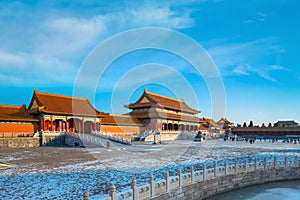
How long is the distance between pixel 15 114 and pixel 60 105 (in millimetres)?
6632

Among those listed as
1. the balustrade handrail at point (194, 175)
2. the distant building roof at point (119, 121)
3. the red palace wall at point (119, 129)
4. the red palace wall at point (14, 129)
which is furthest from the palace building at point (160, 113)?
the balustrade handrail at point (194, 175)

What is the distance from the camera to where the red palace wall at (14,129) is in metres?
31.0

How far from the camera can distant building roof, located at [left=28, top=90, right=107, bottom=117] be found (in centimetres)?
3635

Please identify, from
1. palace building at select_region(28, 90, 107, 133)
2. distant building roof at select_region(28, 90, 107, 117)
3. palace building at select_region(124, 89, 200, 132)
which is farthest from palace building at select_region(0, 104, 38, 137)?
palace building at select_region(124, 89, 200, 132)

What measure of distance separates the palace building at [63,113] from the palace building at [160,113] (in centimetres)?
1182

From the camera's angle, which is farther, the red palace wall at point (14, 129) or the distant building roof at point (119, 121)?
the distant building roof at point (119, 121)

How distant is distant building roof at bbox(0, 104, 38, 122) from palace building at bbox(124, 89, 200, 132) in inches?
857

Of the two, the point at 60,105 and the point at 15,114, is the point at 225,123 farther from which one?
the point at 15,114

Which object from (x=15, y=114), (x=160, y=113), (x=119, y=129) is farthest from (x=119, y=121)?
(x=15, y=114)

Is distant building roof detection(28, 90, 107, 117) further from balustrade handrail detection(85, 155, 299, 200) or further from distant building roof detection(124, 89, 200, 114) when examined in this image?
balustrade handrail detection(85, 155, 299, 200)

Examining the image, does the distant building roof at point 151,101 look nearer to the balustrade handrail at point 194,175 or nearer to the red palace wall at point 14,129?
the red palace wall at point 14,129

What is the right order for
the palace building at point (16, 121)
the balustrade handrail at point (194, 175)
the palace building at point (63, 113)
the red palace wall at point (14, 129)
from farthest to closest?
1. the palace building at point (63, 113)
2. the palace building at point (16, 121)
3. the red palace wall at point (14, 129)
4. the balustrade handrail at point (194, 175)

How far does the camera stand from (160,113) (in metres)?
51.2

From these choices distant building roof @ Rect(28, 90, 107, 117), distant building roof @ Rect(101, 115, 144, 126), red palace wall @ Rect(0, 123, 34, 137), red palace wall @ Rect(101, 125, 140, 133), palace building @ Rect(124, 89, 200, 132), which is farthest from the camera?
palace building @ Rect(124, 89, 200, 132)
